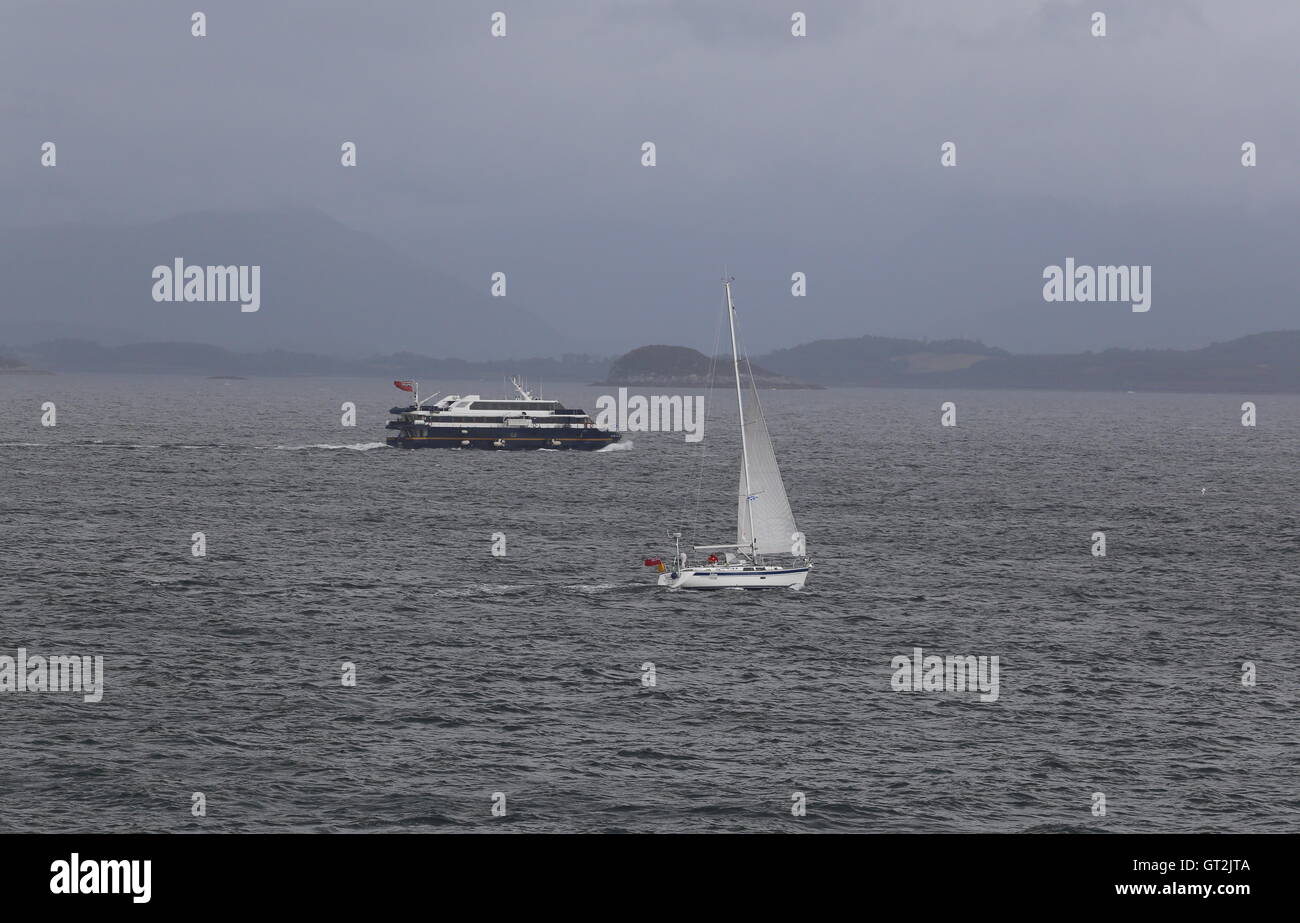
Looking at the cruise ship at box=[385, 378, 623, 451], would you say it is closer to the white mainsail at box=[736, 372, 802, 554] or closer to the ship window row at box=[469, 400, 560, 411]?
the ship window row at box=[469, 400, 560, 411]

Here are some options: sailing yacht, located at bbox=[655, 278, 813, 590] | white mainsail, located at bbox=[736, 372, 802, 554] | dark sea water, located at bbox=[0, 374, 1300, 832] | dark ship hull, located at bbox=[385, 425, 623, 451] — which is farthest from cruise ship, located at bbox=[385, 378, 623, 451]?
white mainsail, located at bbox=[736, 372, 802, 554]

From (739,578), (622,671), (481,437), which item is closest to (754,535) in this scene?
(739,578)

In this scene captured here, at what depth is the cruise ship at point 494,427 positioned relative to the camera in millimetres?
174250

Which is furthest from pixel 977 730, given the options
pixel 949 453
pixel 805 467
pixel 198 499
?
pixel 949 453

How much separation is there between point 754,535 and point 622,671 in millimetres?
15568

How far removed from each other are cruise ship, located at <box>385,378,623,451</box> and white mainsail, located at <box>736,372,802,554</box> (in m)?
106

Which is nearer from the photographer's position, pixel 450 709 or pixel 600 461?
pixel 450 709

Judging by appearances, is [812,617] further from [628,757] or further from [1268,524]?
[1268,524]

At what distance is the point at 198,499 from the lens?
4503 inches

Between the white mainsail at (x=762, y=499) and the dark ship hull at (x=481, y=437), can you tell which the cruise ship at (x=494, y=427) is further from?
the white mainsail at (x=762, y=499)

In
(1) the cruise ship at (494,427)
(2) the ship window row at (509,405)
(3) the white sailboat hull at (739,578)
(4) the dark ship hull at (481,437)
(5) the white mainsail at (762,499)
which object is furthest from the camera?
(2) the ship window row at (509,405)

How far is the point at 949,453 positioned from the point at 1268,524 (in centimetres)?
8522

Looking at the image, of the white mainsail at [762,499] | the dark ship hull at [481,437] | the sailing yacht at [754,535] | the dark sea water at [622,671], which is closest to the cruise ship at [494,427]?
the dark ship hull at [481,437]

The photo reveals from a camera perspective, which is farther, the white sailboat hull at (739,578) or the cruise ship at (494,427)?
the cruise ship at (494,427)
